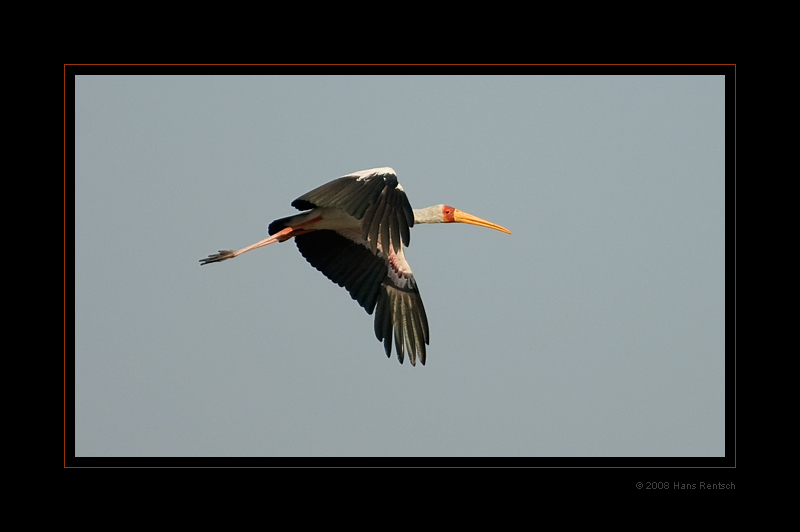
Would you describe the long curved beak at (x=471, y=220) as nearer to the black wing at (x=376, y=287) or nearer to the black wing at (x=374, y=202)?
the black wing at (x=376, y=287)

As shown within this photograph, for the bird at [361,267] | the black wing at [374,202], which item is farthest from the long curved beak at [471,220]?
the black wing at [374,202]

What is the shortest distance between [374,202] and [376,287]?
10.4 ft

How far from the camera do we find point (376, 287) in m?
14.5

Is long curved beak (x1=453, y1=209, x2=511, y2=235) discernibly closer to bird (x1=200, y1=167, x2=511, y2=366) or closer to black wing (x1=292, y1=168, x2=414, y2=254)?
bird (x1=200, y1=167, x2=511, y2=366)

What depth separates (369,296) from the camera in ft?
47.1

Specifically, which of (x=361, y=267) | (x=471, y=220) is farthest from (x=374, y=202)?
(x=471, y=220)

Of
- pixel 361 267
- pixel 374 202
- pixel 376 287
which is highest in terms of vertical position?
pixel 374 202

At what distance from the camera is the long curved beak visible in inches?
622

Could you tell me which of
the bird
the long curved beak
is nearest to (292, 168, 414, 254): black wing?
the bird

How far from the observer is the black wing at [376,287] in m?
14.1

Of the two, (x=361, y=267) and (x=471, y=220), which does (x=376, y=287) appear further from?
(x=471, y=220)
